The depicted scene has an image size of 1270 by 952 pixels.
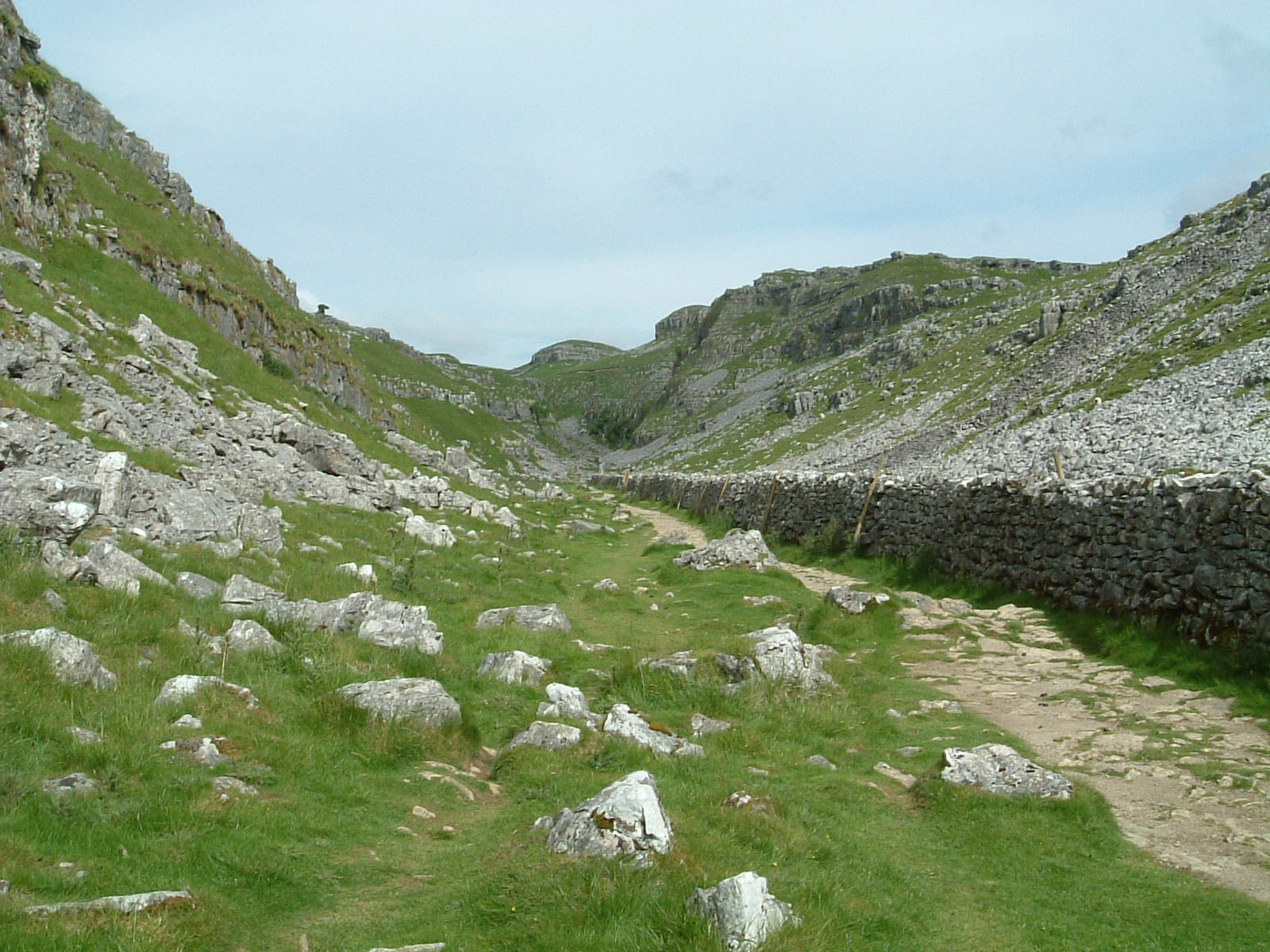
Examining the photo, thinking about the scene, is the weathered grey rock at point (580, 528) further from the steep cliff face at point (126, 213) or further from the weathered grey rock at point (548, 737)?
the weathered grey rock at point (548, 737)

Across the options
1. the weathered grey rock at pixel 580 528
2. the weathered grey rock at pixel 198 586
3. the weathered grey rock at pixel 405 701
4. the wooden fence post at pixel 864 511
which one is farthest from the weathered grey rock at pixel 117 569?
the weathered grey rock at pixel 580 528

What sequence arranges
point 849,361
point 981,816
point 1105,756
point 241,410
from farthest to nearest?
point 849,361 → point 241,410 → point 1105,756 → point 981,816

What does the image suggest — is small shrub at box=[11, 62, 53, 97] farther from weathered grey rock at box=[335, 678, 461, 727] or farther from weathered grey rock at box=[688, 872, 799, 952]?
weathered grey rock at box=[688, 872, 799, 952]

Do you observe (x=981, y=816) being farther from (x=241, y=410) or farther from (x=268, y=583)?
(x=241, y=410)

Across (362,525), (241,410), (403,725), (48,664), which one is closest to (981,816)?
(403,725)

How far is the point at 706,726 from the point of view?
29.5ft

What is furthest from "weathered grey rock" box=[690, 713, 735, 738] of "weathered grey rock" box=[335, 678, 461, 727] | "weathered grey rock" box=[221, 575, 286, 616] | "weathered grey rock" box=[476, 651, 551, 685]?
"weathered grey rock" box=[221, 575, 286, 616]

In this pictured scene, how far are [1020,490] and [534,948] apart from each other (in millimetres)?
14800

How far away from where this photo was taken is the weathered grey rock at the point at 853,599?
15.2 meters

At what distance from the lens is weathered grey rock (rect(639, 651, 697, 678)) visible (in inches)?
404

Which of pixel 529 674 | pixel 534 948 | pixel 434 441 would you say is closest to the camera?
pixel 534 948

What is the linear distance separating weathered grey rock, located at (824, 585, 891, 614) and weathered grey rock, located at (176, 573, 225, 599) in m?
10.6

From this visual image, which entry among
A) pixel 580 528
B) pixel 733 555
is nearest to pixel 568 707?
pixel 733 555

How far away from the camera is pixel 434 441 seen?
5381cm
